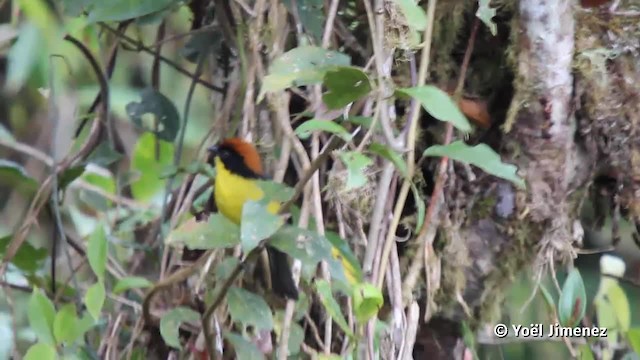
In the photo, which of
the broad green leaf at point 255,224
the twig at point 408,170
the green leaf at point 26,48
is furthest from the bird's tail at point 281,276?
the green leaf at point 26,48

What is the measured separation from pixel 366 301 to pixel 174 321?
0.34 meters

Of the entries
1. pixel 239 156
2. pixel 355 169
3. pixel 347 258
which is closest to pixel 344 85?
pixel 355 169

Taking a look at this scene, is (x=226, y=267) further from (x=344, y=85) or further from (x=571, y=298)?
(x=571, y=298)

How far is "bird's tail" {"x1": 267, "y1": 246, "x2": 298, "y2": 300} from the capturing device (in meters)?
1.26

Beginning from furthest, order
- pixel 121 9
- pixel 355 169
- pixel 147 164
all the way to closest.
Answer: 1. pixel 147 164
2. pixel 121 9
3. pixel 355 169

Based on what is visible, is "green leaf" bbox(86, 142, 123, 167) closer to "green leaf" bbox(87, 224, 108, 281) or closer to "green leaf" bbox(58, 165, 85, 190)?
"green leaf" bbox(58, 165, 85, 190)

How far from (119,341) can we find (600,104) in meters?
0.94

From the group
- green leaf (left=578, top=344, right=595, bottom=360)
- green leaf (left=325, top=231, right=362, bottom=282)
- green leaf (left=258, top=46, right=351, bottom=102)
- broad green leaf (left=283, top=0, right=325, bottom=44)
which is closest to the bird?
green leaf (left=325, top=231, right=362, bottom=282)

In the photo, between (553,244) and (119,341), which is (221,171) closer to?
(119,341)

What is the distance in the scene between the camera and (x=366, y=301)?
1.08m

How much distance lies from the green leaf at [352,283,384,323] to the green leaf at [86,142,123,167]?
28.3 inches

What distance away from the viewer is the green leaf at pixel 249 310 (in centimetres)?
120

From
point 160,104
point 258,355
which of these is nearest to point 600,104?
point 258,355

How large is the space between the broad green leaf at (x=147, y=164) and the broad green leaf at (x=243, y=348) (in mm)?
667
